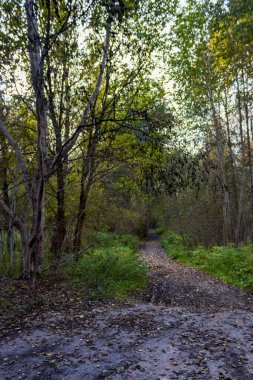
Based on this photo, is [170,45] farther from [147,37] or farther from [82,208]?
[82,208]

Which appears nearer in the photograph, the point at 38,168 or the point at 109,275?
the point at 38,168

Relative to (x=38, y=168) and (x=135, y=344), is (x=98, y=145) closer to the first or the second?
(x=38, y=168)

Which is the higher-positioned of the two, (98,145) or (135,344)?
(98,145)

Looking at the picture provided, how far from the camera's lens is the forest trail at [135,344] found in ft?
13.4

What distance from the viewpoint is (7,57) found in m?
7.68

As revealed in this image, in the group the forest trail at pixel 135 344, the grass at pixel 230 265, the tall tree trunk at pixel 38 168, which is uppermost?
the tall tree trunk at pixel 38 168

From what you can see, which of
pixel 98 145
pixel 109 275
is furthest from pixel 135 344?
pixel 98 145

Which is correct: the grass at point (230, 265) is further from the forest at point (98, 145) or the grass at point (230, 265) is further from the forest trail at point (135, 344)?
the forest trail at point (135, 344)

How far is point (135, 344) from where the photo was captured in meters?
5.02

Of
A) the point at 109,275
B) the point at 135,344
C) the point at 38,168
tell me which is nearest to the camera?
the point at 135,344

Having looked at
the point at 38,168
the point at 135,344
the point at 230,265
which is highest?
the point at 38,168

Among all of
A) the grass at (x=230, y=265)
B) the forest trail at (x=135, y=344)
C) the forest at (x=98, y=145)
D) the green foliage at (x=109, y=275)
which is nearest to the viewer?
the forest trail at (x=135, y=344)

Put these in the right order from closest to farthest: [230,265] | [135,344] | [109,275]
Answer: [135,344] < [109,275] < [230,265]

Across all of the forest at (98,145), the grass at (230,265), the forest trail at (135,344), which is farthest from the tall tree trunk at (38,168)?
the grass at (230,265)
